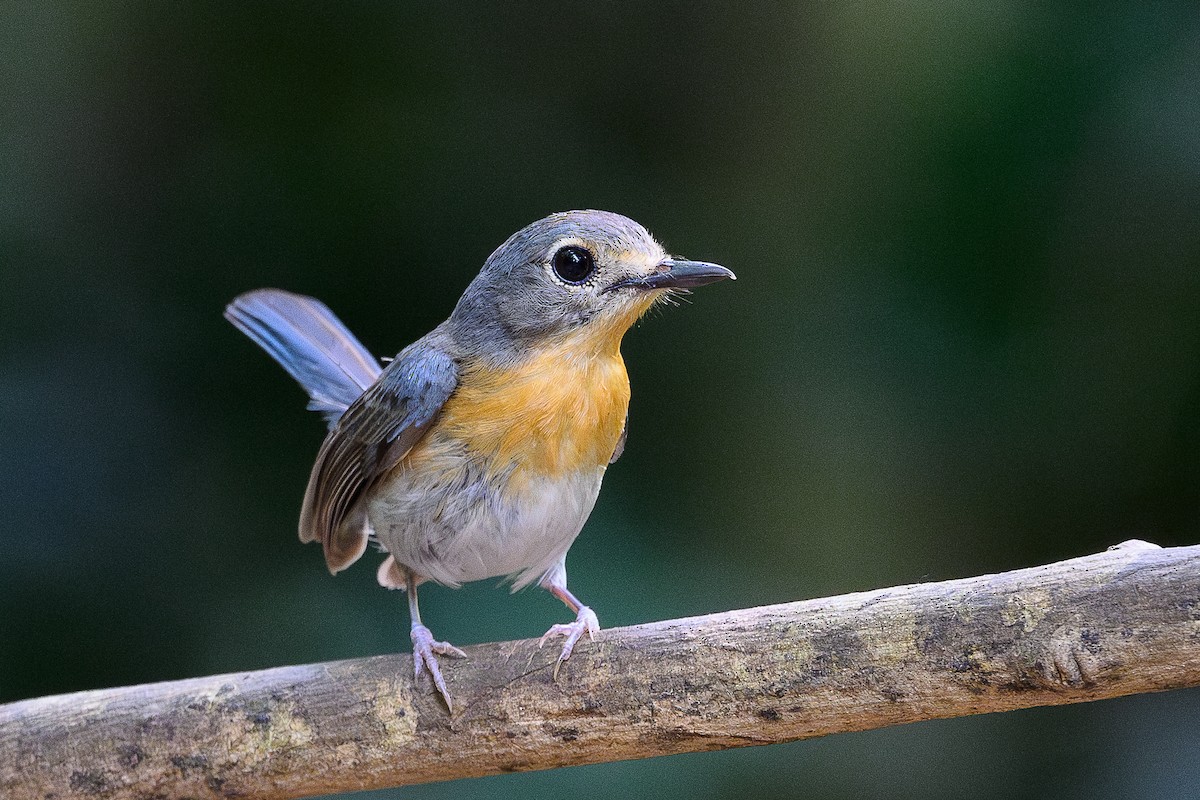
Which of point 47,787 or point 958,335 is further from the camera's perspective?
point 958,335

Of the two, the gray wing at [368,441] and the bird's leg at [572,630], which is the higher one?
the gray wing at [368,441]

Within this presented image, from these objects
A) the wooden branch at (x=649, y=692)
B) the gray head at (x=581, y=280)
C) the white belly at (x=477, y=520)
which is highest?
the gray head at (x=581, y=280)

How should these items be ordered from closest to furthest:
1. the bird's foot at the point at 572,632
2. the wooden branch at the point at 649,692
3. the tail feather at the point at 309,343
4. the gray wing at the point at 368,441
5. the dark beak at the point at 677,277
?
the wooden branch at the point at 649,692
the bird's foot at the point at 572,632
the dark beak at the point at 677,277
the gray wing at the point at 368,441
the tail feather at the point at 309,343

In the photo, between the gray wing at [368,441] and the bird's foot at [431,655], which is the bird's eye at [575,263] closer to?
the gray wing at [368,441]

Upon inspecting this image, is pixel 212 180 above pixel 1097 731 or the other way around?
above

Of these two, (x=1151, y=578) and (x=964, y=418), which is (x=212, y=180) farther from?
(x=1151, y=578)

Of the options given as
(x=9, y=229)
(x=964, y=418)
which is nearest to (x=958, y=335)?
(x=964, y=418)

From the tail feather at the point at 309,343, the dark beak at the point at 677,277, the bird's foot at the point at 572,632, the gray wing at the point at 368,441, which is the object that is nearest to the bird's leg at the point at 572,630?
the bird's foot at the point at 572,632
